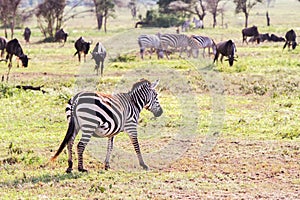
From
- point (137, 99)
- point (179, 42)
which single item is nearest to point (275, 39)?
point (179, 42)

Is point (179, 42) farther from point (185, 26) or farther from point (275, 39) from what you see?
point (185, 26)

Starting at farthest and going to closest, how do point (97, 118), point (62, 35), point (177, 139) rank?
point (62, 35) < point (177, 139) < point (97, 118)

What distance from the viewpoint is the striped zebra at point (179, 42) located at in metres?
28.8

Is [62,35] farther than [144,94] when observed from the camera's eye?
Yes

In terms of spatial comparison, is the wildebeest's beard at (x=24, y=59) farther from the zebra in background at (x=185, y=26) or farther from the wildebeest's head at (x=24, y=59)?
the zebra in background at (x=185, y=26)

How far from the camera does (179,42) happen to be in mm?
29609

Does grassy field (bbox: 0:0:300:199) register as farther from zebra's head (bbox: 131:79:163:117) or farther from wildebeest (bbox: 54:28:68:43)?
wildebeest (bbox: 54:28:68:43)

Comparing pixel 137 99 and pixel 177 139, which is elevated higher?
pixel 137 99

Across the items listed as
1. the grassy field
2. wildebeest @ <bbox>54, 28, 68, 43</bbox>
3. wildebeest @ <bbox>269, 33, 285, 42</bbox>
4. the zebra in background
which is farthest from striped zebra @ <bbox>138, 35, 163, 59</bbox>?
the zebra in background

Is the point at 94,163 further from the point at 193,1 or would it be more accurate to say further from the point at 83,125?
the point at 193,1

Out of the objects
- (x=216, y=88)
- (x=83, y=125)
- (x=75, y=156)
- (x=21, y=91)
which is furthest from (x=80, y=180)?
(x=216, y=88)

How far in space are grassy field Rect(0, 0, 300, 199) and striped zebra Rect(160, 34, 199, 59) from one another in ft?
18.2

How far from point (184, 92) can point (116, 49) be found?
1366 cm

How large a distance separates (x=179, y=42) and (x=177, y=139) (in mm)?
17876
